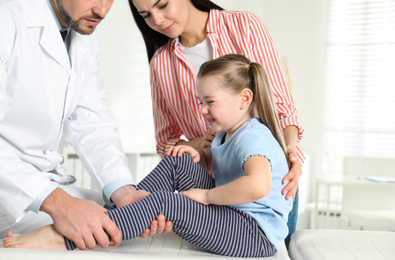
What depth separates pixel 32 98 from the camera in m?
1.22

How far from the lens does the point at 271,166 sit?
3.75ft

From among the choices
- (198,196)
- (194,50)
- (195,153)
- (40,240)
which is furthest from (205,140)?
(40,240)

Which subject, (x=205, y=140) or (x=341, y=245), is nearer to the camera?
(x=341, y=245)

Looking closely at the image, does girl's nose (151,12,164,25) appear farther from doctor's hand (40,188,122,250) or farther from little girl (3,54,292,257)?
doctor's hand (40,188,122,250)

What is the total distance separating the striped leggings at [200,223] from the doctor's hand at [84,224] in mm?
24

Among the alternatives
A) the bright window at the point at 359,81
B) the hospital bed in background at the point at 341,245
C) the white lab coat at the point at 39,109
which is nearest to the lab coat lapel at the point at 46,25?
the white lab coat at the point at 39,109

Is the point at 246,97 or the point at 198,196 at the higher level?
the point at 246,97

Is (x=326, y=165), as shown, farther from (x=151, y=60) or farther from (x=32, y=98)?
(x=32, y=98)

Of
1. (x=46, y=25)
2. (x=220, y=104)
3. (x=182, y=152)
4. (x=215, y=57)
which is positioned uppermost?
(x=46, y=25)

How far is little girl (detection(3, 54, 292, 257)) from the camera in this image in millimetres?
1055

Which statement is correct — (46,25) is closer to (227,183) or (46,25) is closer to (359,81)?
(227,183)

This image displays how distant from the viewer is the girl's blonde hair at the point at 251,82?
4.27 feet

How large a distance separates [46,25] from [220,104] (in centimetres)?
54

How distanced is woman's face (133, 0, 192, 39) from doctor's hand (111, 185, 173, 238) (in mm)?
526
